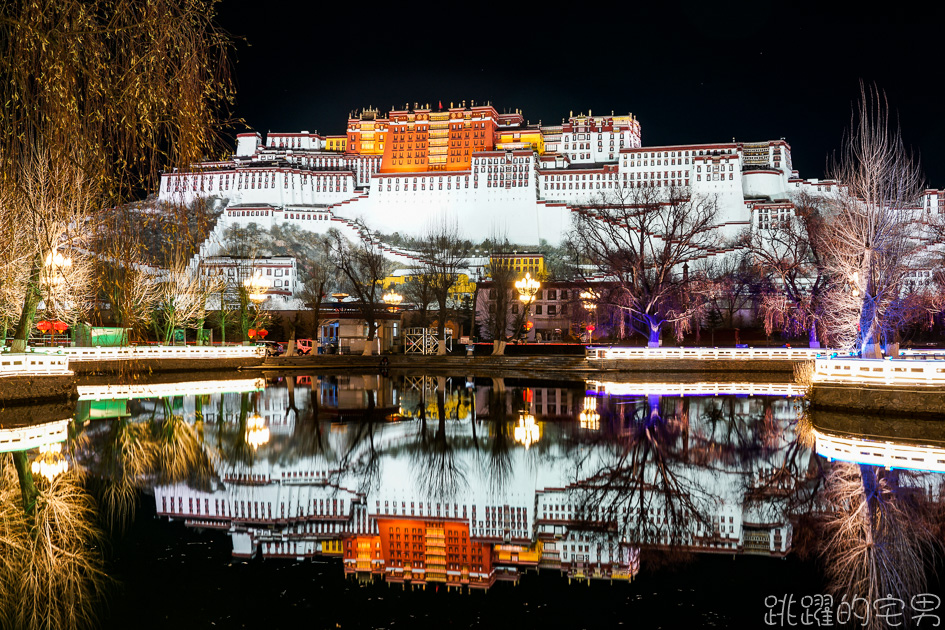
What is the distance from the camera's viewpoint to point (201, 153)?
226 inches

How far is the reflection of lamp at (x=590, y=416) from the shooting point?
15.6m

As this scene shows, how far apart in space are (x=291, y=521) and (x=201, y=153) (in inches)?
165

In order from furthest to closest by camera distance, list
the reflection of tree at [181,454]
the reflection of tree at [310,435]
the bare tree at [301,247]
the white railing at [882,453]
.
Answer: the bare tree at [301,247]
the reflection of tree at [310,435]
the white railing at [882,453]
the reflection of tree at [181,454]

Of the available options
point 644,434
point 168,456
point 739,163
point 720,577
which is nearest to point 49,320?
point 168,456

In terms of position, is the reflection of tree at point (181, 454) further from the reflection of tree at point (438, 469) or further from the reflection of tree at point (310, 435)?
the reflection of tree at point (438, 469)

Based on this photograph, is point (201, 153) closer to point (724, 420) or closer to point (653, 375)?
point (724, 420)

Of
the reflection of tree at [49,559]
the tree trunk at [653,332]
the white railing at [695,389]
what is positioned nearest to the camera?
the reflection of tree at [49,559]

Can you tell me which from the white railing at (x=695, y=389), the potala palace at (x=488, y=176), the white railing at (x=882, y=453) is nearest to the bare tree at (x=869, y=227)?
the white railing at (x=695, y=389)

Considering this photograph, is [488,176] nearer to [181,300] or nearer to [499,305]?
[499,305]

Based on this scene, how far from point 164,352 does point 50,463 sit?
22250 millimetres

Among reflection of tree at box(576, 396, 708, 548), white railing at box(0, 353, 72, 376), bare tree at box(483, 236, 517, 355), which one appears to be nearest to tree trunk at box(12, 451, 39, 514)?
reflection of tree at box(576, 396, 708, 548)

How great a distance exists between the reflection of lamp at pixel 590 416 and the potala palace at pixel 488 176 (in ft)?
231

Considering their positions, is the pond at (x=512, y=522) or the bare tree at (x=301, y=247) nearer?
the pond at (x=512, y=522)

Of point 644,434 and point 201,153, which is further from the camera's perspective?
point 644,434
